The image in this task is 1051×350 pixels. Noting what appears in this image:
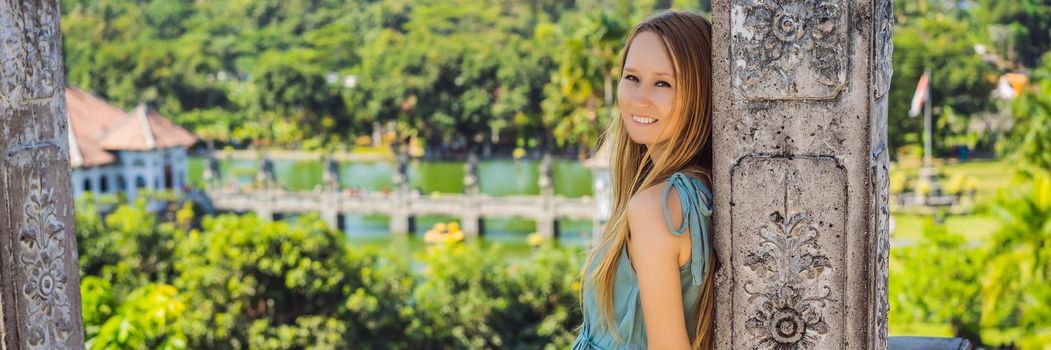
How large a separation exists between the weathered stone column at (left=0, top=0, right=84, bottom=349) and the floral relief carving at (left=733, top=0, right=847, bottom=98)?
163cm

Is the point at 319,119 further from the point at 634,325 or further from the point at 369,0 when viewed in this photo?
the point at 634,325

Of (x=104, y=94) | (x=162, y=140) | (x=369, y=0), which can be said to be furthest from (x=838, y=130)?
(x=369, y=0)

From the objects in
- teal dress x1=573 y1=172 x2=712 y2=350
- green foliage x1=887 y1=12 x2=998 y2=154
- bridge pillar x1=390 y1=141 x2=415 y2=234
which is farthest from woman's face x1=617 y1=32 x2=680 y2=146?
green foliage x1=887 y1=12 x2=998 y2=154

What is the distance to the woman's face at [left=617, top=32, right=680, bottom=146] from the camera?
7.20 ft

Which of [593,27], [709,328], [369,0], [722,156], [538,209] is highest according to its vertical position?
[369,0]

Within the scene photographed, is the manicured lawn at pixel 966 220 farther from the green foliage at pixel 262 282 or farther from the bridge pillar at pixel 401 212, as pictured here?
the bridge pillar at pixel 401 212

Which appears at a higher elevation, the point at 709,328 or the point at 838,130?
the point at 838,130

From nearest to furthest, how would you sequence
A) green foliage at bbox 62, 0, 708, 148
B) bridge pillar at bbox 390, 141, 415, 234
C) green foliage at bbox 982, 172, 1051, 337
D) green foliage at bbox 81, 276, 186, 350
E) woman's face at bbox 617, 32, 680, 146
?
woman's face at bbox 617, 32, 680, 146 < green foliage at bbox 81, 276, 186, 350 < green foliage at bbox 982, 172, 1051, 337 < bridge pillar at bbox 390, 141, 415, 234 < green foliage at bbox 62, 0, 708, 148

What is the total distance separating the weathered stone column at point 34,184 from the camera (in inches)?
103

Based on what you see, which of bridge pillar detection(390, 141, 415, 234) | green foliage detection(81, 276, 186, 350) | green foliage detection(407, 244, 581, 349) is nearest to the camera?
green foliage detection(81, 276, 186, 350)

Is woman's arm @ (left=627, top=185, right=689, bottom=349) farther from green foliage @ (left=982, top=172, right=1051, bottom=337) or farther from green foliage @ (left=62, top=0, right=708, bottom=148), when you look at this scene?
green foliage @ (left=62, top=0, right=708, bottom=148)

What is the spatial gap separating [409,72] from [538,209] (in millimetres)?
13826

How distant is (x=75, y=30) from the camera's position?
166 feet

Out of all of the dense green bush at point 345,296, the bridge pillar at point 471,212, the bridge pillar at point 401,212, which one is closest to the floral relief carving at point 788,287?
the dense green bush at point 345,296
